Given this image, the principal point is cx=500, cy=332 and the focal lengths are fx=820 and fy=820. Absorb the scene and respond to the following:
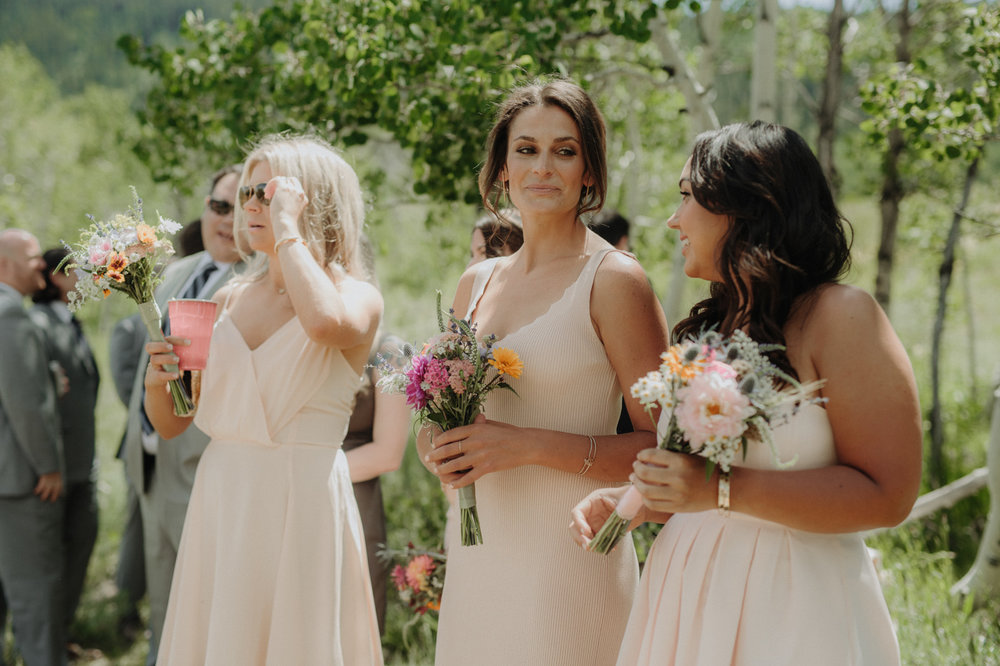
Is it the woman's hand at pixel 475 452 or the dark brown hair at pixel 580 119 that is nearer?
the woman's hand at pixel 475 452

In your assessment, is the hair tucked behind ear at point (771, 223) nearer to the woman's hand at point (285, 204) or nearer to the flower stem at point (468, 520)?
the flower stem at point (468, 520)

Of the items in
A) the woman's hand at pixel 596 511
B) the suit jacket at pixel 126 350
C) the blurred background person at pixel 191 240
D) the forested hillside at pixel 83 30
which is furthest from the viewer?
the forested hillside at pixel 83 30

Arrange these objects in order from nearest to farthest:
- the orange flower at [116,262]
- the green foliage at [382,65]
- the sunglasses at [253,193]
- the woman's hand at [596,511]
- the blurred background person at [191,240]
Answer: the woman's hand at [596,511], the orange flower at [116,262], the sunglasses at [253,193], the green foliage at [382,65], the blurred background person at [191,240]

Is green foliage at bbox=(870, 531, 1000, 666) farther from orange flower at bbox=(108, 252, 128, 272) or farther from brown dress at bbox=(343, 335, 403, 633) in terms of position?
orange flower at bbox=(108, 252, 128, 272)

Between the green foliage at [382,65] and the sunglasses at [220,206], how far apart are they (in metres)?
0.44

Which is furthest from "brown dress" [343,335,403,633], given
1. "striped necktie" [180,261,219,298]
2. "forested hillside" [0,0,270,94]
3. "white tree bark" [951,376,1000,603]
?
"forested hillside" [0,0,270,94]

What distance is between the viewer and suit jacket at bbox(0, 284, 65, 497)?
520cm

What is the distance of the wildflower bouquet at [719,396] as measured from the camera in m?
1.68

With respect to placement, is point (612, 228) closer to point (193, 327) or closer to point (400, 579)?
point (400, 579)

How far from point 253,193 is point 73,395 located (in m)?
3.78

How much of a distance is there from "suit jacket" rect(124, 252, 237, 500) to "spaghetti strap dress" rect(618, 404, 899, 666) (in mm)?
2979

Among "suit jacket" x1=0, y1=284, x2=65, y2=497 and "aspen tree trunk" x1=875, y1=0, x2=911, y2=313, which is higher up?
"aspen tree trunk" x1=875, y1=0, x2=911, y2=313

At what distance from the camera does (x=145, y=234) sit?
286 cm

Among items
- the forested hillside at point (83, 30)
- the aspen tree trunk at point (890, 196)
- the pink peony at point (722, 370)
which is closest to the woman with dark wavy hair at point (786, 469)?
the pink peony at point (722, 370)
